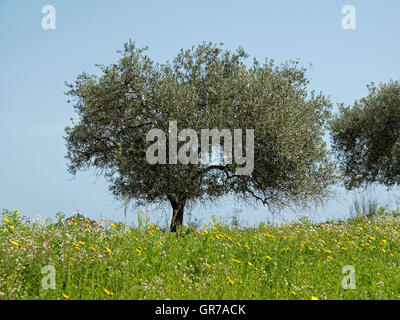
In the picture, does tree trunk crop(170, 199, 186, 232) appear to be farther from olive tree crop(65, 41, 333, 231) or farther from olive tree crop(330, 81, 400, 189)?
olive tree crop(330, 81, 400, 189)

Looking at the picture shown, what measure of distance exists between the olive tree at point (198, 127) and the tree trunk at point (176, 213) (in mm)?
49

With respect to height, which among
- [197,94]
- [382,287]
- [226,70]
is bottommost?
[382,287]

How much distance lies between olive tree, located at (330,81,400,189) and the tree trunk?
11407 mm

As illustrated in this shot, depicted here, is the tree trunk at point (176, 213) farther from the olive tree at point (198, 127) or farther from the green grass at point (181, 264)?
the green grass at point (181, 264)

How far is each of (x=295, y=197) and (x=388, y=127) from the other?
11.6 metres

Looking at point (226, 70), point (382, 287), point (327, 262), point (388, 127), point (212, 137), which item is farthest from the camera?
point (388, 127)

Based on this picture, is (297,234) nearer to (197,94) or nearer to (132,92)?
(197,94)

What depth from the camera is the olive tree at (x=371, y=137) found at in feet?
83.7

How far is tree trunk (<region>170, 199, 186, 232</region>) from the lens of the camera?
18.8m

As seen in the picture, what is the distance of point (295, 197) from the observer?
18.5 m

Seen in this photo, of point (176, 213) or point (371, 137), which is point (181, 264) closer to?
point (176, 213)

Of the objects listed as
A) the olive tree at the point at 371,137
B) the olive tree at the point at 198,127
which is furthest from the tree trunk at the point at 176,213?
the olive tree at the point at 371,137

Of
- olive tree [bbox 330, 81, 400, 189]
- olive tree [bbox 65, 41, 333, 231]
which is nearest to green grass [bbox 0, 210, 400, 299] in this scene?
olive tree [bbox 65, 41, 333, 231]

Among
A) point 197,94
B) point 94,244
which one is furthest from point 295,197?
point 94,244
